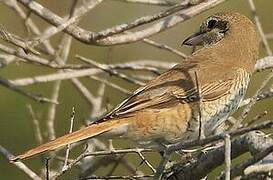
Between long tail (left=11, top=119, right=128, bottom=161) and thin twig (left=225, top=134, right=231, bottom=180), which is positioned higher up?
long tail (left=11, top=119, right=128, bottom=161)

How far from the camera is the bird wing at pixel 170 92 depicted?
187 inches

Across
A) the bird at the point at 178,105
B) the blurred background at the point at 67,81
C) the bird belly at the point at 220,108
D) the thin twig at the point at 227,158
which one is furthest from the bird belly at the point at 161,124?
the blurred background at the point at 67,81

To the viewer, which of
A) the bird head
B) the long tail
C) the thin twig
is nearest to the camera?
the thin twig

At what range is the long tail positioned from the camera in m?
4.16

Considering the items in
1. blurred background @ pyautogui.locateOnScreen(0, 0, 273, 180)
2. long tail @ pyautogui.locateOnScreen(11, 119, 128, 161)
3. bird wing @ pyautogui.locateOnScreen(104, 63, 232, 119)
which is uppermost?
blurred background @ pyautogui.locateOnScreen(0, 0, 273, 180)

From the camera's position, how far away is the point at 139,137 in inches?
188

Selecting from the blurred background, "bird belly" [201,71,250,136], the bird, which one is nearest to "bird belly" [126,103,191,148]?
the bird

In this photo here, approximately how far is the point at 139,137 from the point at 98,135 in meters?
0.30

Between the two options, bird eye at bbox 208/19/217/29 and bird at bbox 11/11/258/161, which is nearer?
bird at bbox 11/11/258/161

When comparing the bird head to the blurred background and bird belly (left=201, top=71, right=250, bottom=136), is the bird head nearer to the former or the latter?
bird belly (left=201, top=71, right=250, bottom=136)

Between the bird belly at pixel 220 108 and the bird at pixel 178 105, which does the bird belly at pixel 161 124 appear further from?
the bird belly at pixel 220 108

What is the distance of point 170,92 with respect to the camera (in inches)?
191

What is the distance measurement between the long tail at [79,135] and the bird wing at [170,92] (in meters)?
0.05

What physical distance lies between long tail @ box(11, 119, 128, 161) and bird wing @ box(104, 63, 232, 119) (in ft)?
0.15
